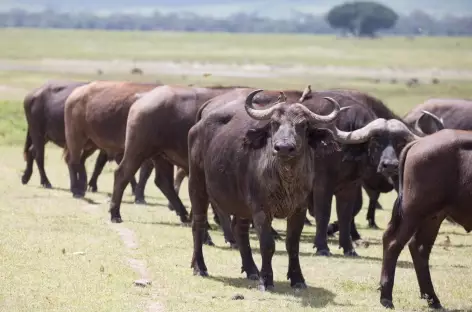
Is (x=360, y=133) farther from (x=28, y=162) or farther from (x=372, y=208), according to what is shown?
(x=28, y=162)

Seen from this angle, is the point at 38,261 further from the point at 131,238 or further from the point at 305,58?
the point at 305,58

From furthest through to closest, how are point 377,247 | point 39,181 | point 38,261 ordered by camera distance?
point 39,181 → point 377,247 → point 38,261

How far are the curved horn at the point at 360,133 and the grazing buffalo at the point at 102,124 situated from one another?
14.1 feet

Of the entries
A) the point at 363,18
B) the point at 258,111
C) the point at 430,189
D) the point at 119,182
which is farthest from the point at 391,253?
the point at 363,18

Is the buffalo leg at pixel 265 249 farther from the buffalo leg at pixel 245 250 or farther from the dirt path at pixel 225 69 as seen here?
the dirt path at pixel 225 69

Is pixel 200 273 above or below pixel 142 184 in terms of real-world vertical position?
above

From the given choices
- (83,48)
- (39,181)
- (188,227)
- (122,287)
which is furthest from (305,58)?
(122,287)

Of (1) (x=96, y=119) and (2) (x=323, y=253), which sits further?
(1) (x=96, y=119)

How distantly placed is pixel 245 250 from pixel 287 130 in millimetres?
1853

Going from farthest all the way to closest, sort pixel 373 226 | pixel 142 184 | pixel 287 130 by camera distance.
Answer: pixel 142 184, pixel 373 226, pixel 287 130

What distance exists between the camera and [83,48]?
377 feet

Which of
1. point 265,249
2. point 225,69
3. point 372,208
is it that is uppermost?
point 265,249

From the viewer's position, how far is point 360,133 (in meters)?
15.8

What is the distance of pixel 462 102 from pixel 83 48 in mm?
94171
